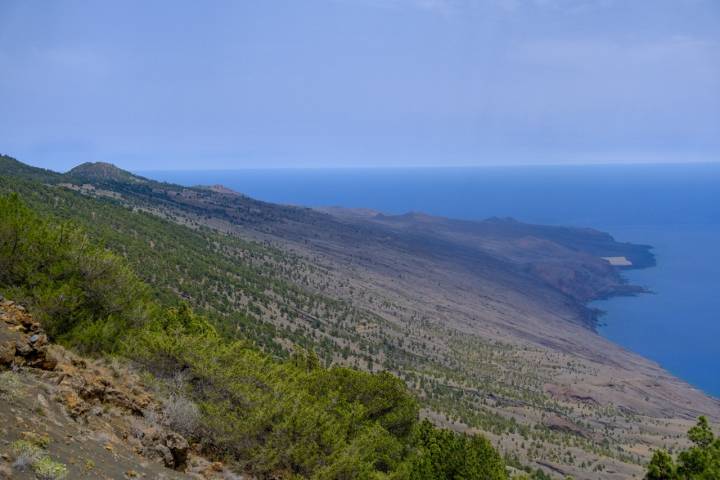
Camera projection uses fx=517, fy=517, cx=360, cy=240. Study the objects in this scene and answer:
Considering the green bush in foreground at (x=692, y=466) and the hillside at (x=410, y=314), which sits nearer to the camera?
the green bush in foreground at (x=692, y=466)

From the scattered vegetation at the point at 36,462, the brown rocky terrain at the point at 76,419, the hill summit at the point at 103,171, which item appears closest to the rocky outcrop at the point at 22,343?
the brown rocky terrain at the point at 76,419

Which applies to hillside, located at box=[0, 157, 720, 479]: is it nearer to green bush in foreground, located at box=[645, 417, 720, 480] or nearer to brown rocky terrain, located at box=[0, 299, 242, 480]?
green bush in foreground, located at box=[645, 417, 720, 480]

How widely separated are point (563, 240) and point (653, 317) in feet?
231

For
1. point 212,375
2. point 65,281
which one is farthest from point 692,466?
point 65,281

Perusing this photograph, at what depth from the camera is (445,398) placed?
4641 cm

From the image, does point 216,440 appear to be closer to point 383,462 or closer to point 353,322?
point 383,462

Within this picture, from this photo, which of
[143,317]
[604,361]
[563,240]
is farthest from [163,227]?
[563,240]

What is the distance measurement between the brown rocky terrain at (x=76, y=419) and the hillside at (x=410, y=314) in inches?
912

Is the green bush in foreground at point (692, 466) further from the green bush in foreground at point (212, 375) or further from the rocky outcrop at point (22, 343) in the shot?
the rocky outcrop at point (22, 343)

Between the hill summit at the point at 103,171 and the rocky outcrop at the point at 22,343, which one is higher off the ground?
the hill summit at the point at 103,171

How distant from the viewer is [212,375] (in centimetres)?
1482

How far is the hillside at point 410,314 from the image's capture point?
44.2 metres

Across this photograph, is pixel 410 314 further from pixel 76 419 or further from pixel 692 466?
pixel 76 419

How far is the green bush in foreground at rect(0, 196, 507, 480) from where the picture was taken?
13453mm
